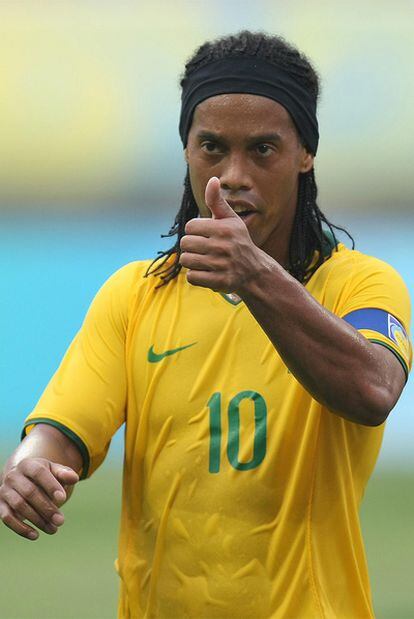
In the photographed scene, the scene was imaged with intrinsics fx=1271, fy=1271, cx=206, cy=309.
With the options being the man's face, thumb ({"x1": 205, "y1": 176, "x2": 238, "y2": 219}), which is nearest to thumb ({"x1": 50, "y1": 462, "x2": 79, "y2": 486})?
thumb ({"x1": 205, "y1": 176, "x2": 238, "y2": 219})

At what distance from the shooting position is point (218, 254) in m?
2.46

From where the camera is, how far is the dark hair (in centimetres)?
298

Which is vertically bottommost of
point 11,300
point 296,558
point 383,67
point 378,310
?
point 296,558

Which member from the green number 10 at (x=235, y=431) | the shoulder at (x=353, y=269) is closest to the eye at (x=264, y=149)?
the shoulder at (x=353, y=269)

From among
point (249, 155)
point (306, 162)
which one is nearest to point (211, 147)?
point (249, 155)

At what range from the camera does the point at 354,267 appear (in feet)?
9.41

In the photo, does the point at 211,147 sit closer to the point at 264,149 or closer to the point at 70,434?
the point at 264,149

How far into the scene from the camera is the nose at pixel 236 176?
2811 millimetres

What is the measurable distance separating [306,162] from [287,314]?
0.67 metres

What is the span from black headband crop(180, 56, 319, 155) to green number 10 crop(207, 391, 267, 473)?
2.10 feet

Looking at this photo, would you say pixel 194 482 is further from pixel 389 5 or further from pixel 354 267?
pixel 389 5

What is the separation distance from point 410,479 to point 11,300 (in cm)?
257

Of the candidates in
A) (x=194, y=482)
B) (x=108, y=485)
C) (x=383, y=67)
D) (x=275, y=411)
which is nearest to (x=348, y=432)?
(x=275, y=411)

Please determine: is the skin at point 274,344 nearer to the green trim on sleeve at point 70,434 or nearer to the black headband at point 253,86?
the green trim on sleeve at point 70,434
